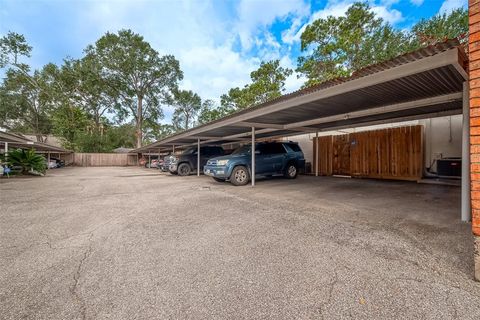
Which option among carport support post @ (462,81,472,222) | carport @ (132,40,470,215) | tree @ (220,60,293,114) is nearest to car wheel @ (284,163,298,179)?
carport @ (132,40,470,215)

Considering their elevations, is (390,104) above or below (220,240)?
above

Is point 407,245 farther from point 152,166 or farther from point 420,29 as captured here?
point 152,166

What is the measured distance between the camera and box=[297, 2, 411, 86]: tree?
14.6 metres

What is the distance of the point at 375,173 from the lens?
32.8 feet

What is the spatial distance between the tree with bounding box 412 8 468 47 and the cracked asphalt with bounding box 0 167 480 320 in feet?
47.3

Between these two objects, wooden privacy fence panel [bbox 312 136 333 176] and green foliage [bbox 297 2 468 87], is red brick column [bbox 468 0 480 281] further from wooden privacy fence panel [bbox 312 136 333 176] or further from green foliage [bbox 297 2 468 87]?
green foliage [bbox 297 2 468 87]

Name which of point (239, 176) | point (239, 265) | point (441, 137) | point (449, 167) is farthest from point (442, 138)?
point (239, 265)

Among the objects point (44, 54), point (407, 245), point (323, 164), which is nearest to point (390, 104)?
point (407, 245)

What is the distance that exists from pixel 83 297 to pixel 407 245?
11.9ft

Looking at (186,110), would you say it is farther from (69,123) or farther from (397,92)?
(397,92)

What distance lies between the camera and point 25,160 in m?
12.0

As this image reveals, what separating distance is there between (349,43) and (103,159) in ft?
109

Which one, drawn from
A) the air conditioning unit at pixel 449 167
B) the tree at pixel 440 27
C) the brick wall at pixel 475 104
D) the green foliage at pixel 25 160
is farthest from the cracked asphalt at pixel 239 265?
the tree at pixel 440 27

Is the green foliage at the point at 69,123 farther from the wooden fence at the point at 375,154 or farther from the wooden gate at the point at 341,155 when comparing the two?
the wooden gate at the point at 341,155
